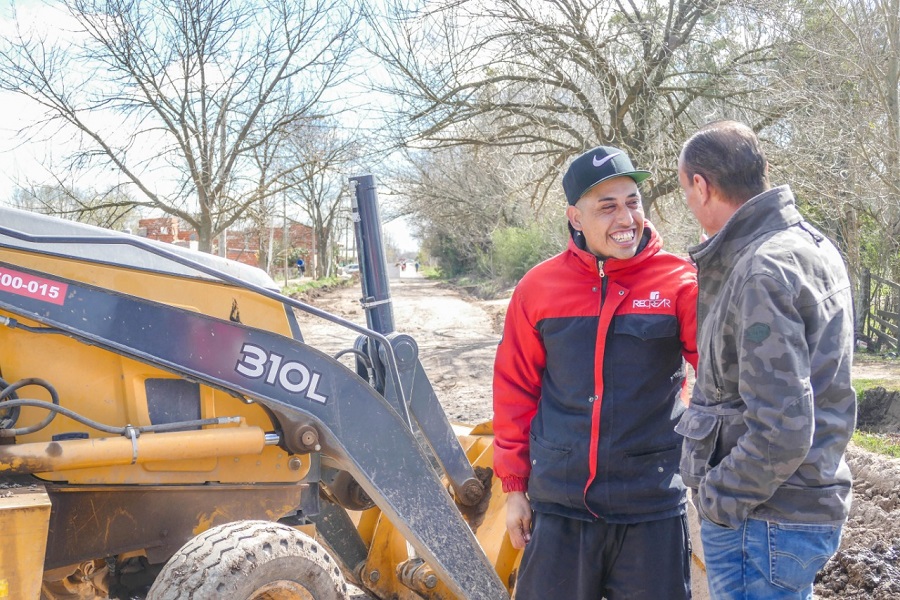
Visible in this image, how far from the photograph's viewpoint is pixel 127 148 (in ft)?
43.0

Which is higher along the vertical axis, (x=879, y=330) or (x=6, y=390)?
(x=6, y=390)

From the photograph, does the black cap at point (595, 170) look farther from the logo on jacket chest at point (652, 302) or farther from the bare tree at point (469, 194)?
the bare tree at point (469, 194)

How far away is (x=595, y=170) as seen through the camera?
2.79m

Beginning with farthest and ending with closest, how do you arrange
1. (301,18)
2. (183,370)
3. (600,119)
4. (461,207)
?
(461,207) < (600,119) < (301,18) < (183,370)

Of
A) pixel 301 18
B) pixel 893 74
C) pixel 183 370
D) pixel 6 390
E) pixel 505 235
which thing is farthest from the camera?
pixel 505 235

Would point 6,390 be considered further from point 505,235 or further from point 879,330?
point 505,235

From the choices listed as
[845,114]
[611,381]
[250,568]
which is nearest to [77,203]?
[845,114]

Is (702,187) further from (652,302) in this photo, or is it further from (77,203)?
(77,203)

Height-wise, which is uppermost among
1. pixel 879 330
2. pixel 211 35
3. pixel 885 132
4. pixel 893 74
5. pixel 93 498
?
pixel 211 35

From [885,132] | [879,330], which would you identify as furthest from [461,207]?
[885,132]

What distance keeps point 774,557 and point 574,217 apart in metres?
1.25

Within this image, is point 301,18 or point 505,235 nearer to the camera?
point 301,18

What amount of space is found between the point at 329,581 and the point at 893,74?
1084 cm

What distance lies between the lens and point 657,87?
14539 mm
